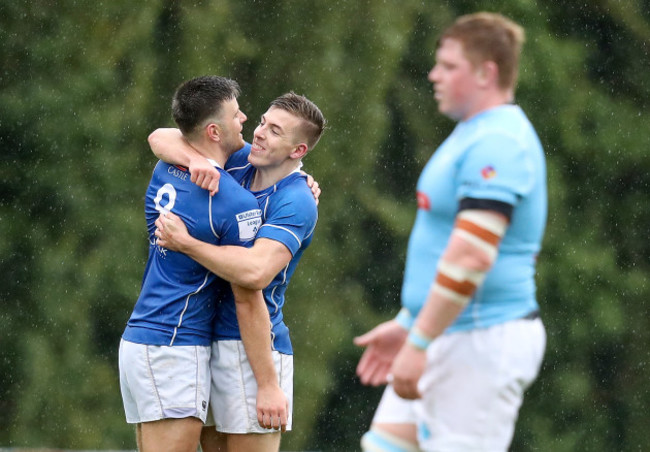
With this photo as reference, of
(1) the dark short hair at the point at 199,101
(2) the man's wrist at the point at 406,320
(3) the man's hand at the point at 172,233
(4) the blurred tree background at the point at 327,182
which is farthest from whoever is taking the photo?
(4) the blurred tree background at the point at 327,182

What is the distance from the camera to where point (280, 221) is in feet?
11.4

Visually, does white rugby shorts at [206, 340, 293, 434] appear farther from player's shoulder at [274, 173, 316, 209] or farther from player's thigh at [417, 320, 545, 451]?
player's thigh at [417, 320, 545, 451]

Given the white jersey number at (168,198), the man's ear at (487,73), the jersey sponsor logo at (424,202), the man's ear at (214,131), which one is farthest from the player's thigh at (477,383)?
the man's ear at (214,131)

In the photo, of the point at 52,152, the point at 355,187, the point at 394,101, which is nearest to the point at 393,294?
the point at 355,187

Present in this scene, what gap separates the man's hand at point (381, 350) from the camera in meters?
2.84

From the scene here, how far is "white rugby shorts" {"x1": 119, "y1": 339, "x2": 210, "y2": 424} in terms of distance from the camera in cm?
343

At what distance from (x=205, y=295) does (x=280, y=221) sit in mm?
Result: 322

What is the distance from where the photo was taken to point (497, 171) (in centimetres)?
248

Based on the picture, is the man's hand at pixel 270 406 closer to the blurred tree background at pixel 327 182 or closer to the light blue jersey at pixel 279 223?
the light blue jersey at pixel 279 223

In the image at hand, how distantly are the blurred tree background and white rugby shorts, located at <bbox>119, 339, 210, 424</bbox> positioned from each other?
4069 millimetres

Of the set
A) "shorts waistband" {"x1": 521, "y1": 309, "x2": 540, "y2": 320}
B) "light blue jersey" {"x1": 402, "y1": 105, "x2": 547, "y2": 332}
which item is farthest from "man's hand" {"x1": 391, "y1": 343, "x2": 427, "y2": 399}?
"shorts waistband" {"x1": 521, "y1": 309, "x2": 540, "y2": 320}

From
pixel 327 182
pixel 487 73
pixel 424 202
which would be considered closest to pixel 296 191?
pixel 424 202

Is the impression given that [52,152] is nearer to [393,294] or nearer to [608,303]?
[393,294]

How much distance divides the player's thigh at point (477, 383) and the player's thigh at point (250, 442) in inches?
39.8
